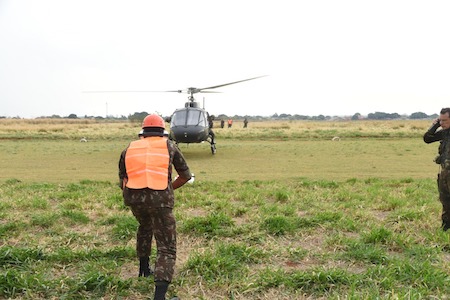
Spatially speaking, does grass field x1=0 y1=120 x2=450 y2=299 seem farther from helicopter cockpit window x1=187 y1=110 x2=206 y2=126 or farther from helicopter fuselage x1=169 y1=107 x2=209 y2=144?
helicopter cockpit window x1=187 y1=110 x2=206 y2=126

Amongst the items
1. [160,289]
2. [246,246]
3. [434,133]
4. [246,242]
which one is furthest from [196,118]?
[160,289]

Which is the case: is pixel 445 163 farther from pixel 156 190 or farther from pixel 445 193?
pixel 156 190

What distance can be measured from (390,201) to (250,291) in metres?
4.53

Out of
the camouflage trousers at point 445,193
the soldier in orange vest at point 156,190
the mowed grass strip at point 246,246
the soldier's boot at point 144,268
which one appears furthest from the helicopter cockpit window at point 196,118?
the soldier in orange vest at point 156,190

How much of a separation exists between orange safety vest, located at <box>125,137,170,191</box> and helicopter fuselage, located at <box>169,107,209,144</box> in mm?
14278

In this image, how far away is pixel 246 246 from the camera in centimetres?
544

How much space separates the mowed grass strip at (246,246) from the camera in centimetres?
437

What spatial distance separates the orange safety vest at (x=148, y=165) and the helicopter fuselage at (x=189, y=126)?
14.3 meters

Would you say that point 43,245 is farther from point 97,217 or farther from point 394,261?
point 394,261

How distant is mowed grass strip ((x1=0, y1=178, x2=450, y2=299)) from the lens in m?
4.37

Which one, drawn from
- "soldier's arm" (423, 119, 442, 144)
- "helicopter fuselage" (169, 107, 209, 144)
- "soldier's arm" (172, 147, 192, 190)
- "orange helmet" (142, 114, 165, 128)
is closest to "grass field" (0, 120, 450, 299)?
"soldier's arm" (172, 147, 192, 190)

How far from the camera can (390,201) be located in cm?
769

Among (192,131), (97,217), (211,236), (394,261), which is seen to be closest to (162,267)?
(211,236)

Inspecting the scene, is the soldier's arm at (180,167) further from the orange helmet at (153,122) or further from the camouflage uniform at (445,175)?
the camouflage uniform at (445,175)
